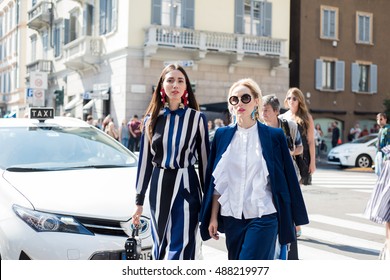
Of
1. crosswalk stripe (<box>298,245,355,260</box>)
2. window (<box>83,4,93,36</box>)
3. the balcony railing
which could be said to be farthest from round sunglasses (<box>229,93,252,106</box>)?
→ window (<box>83,4,93,36</box>)

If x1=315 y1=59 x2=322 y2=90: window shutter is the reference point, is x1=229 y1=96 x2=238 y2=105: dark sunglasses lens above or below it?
below

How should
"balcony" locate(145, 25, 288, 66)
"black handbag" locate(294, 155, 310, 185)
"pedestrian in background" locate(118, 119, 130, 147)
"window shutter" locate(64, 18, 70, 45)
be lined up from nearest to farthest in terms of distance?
1. "black handbag" locate(294, 155, 310, 185)
2. "pedestrian in background" locate(118, 119, 130, 147)
3. "balcony" locate(145, 25, 288, 66)
4. "window shutter" locate(64, 18, 70, 45)

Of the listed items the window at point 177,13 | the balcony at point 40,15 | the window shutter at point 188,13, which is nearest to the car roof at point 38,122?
the window at point 177,13

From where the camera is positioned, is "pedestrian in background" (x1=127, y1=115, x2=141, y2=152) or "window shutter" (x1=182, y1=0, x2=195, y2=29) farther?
"window shutter" (x1=182, y1=0, x2=195, y2=29)

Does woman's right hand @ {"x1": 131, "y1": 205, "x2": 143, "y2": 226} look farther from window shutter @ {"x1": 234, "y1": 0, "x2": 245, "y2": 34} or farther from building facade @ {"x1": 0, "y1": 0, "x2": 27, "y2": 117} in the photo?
building facade @ {"x1": 0, "y1": 0, "x2": 27, "y2": 117}

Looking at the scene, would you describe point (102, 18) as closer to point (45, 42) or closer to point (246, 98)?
point (45, 42)

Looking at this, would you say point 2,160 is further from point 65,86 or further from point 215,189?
point 65,86

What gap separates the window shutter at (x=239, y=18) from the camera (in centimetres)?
2864

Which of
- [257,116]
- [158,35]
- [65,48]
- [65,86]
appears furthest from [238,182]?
[65,86]

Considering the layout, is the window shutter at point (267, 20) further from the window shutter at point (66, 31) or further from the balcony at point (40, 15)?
the balcony at point (40, 15)

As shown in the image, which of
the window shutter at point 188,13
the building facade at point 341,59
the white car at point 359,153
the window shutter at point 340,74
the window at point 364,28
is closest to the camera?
the white car at point 359,153

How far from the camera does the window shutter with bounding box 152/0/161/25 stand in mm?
26703

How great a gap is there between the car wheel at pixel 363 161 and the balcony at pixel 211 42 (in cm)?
873

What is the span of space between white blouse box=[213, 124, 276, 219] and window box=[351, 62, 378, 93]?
98.9 feet
